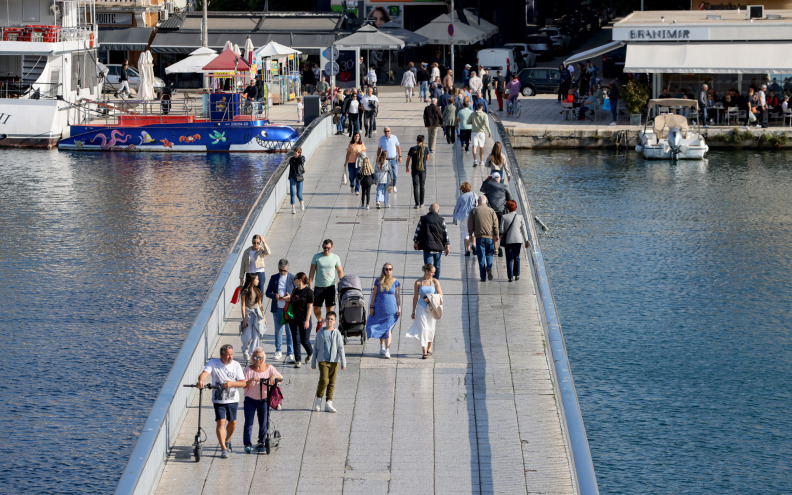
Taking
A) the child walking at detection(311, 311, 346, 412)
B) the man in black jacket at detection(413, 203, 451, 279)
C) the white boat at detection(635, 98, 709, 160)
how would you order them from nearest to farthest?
the child walking at detection(311, 311, 346, 412) → the man in black jacket at detection(413, 203, 451, 279) → the white boat at detection(635, 98, 709, 160)

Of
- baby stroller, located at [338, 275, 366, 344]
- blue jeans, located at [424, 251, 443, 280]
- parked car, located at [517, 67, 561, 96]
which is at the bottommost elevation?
baby stroller, located at [338, 275, 366, 344]

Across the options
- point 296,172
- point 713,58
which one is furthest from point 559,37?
point 296,172

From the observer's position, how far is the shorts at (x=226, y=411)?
1338 centimetres

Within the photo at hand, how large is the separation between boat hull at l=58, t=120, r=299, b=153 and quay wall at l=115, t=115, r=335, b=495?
2049cm

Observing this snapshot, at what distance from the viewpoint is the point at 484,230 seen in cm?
1956

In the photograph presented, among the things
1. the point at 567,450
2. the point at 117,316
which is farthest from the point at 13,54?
the point at 567,450

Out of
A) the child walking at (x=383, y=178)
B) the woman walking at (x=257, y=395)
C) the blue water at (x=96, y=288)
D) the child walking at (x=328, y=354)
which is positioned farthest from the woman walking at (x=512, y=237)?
the woman walking at (x=257, y=395)

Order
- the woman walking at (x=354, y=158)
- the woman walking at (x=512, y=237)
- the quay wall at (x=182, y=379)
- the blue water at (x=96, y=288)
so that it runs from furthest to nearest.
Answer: the woman walking at (x=354, y=158), the woman walking at (x=512, y=237), the blue water at (x=96, y=288), the quay wall at (x=182, y=379)

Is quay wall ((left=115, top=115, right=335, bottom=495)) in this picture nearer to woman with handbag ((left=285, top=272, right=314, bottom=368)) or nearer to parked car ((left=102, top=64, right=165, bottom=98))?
woman with handbag ((left=285, top=272, right=314, bottom=368))

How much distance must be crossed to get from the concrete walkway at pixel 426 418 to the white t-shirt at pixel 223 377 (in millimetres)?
627

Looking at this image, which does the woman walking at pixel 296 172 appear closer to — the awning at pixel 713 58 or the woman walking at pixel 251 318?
the woman walking at pixel 251 318

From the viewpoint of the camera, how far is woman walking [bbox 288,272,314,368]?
1589 cm

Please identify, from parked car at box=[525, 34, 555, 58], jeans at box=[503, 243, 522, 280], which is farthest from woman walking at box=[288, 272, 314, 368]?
parked car at box=[525, 34, 555, 58]

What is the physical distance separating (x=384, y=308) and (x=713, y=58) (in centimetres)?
3087
